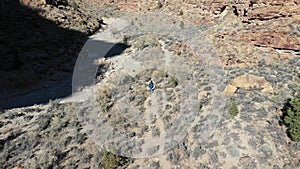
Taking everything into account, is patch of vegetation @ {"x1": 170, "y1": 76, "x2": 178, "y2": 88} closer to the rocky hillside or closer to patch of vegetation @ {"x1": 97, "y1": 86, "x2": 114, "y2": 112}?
the rocky hillside

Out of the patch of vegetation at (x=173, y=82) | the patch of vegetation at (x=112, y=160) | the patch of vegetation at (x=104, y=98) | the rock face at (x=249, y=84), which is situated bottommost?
the patch of vegetation at (x=112, y=160)

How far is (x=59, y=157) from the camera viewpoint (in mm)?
13906

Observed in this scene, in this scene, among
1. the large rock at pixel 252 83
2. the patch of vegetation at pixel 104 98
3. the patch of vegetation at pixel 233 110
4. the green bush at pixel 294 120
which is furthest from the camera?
the patch of vegetation at pixel 104 98

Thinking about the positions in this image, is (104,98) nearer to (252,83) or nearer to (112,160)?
(112,160)

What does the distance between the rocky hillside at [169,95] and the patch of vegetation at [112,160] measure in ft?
0.19

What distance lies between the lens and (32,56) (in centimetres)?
2673

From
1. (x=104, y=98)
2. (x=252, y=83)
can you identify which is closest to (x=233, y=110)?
(x=252, y=83)

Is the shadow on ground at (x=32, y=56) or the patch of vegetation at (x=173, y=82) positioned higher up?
the shadow on ground at (x=32, y=56)

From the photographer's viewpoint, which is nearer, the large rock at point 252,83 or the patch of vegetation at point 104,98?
the large rock at point 252,83

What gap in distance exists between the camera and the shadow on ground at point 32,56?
21.1 m

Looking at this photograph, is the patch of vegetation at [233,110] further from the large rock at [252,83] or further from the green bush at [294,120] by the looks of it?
the green bush at [294,120]

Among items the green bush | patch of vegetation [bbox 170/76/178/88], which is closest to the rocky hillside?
patch of vegetation [bbox 170/76/178/88]

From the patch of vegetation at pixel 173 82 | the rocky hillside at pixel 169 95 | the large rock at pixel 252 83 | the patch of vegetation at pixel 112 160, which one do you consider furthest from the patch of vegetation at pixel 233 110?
the patch of vegetation at pixel 112 160

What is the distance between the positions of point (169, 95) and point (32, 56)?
15.3 m
